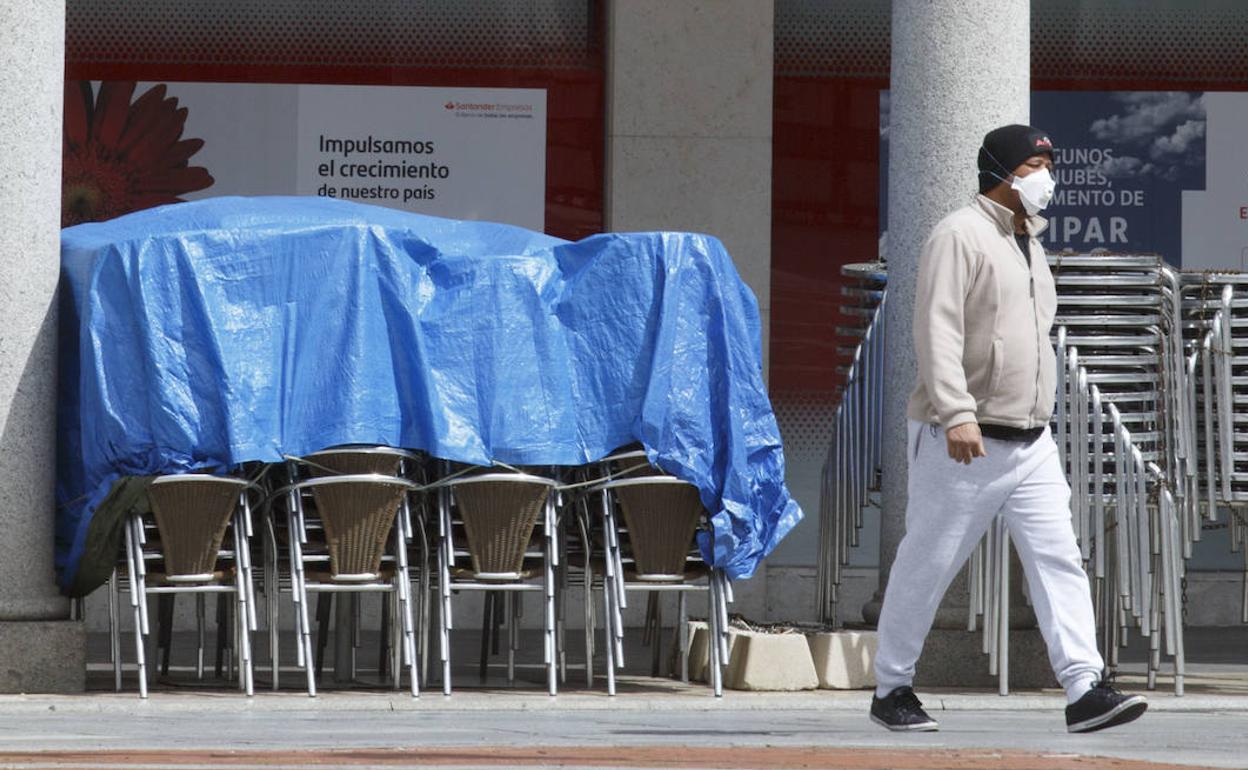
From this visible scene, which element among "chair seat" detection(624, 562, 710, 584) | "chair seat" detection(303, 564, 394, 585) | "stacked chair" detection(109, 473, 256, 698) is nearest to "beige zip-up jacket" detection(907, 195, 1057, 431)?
"chair seat" detection(624, 562, 710, 584)

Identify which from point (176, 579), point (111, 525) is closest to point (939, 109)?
point (176, 579)

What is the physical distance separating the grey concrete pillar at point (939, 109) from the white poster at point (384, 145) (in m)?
4.18

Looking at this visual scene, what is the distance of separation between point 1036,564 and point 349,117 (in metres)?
7.45

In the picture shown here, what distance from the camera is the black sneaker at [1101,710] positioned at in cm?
738

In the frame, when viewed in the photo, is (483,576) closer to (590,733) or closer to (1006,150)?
(590,733)

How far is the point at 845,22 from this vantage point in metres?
14.2

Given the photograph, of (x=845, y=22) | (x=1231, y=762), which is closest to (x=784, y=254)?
(x=845, y=22)

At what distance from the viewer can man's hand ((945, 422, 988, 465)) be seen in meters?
7.44

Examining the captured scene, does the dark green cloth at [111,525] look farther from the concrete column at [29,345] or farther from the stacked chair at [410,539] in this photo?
the concrete column at [29,345]

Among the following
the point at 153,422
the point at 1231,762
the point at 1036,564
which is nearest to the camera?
the point at 1231,762

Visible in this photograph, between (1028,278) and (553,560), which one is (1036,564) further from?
(553,560)

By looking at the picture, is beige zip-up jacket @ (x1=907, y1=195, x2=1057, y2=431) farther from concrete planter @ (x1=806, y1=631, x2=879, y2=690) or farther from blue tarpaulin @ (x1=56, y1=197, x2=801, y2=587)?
concrete planter @ (x1=806, y1=631, x2=879, y2=690)

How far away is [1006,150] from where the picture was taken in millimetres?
7891

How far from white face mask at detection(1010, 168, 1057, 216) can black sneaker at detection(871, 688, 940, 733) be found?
5.47 feet
